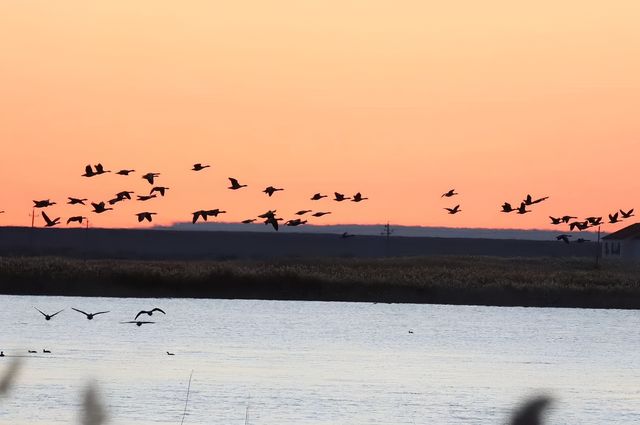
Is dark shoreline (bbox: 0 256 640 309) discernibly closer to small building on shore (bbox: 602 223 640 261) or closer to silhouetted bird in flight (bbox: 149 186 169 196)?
small building on shore (bbox: 602 223 640 261)

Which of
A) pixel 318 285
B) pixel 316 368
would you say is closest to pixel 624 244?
pixel 318 285

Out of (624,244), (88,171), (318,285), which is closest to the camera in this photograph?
(88,171)

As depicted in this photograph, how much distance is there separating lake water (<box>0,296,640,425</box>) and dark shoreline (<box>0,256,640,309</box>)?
5.97ft

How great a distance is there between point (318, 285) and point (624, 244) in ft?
161

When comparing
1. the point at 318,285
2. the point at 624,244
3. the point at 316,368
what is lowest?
the point at 316,368

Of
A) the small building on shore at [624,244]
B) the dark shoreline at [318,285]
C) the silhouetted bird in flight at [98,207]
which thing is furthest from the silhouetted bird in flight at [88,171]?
the small building on shore at [624,244]

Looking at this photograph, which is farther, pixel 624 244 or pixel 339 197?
pixel 624 244

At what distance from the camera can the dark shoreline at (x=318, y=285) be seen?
335 feet

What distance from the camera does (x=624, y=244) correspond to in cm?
14362

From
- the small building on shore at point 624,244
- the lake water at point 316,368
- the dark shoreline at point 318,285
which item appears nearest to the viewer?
the lake water at point 316,368

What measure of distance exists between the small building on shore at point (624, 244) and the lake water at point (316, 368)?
41143 mm

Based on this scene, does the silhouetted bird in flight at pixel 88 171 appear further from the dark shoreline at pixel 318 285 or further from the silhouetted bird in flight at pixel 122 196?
the dark shoreline at pixel 318 285

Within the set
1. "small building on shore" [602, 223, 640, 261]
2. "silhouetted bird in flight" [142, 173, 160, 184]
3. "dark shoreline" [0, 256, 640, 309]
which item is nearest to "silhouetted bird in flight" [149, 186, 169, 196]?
"silhouetted bird in flight" [142, 173, 160, 184]

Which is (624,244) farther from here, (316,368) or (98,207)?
(98,207)
